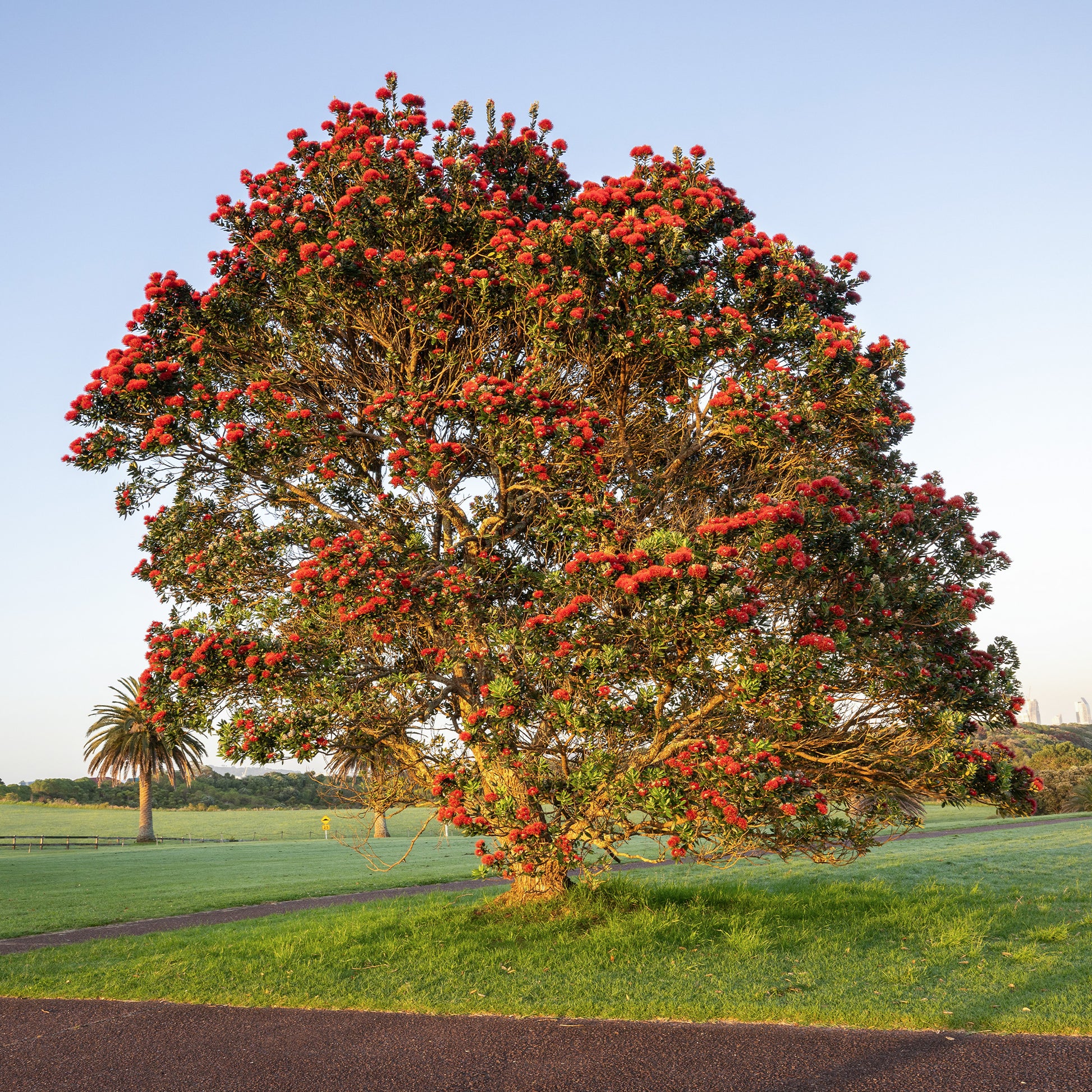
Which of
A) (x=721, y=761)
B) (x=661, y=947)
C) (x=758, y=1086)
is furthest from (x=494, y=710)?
(x=758, y=1086)

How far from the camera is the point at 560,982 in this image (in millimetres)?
9398

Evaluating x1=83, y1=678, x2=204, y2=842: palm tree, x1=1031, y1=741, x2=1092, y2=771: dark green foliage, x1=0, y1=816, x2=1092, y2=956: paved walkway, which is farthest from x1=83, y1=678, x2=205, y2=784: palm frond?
x1=1031, y1=741, x2=1092, y2=771: dark green foliage

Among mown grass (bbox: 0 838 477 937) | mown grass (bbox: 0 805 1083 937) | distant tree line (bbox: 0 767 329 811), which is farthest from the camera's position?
distant tree line (bbox: 0 767 329 811)

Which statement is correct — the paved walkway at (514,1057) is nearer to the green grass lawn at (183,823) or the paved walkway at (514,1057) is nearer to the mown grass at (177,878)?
the mown grass at (177,878)

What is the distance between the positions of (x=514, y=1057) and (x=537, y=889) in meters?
5.91

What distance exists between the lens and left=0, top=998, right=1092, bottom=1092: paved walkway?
21.2 feet

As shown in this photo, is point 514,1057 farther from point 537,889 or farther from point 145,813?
point 145,813

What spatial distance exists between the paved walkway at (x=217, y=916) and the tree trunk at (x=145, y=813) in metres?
32.4

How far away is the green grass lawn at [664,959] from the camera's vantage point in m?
8.41

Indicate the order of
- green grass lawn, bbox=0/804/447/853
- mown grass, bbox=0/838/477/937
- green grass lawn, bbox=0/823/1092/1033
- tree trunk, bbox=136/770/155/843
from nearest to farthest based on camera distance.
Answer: green grass lawn, bbox=0/823/1092/1033
mown grass, bbox=0/838/477/937
tree trunk, bbox=136/770/155/843
green grass lawn, bbox=0/804/447/853

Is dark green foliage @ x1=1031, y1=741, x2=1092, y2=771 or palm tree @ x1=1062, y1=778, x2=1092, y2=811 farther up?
dark green foliage @ x1=1031, y1=741, x2=1092, y2=771

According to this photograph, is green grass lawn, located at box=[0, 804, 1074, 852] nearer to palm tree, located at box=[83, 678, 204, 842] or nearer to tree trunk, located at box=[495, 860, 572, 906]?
palm tree, located at box=[83, 678, 204, 842]

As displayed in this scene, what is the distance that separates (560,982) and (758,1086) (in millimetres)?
3538

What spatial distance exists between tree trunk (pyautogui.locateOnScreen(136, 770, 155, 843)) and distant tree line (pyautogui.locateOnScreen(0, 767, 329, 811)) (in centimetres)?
2694
